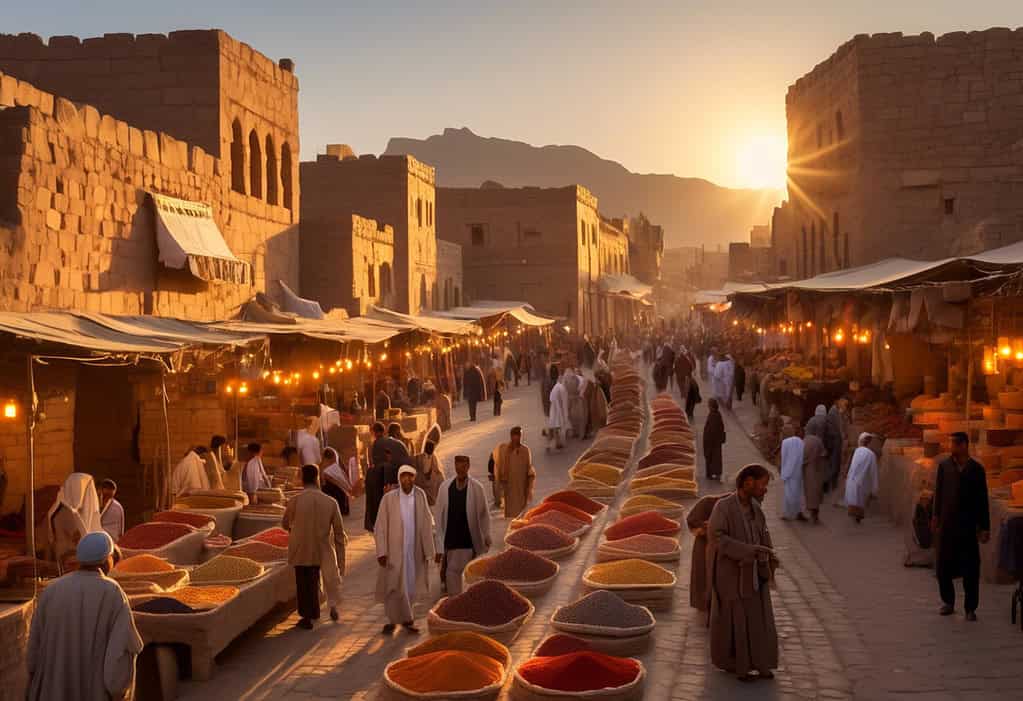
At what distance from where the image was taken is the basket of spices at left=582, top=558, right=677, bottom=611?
957 centimetres

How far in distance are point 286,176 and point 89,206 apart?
30.3ft

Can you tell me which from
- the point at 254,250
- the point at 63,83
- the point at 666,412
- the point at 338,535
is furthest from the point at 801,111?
the point at 338,535

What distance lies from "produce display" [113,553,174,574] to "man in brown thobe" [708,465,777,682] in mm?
4396

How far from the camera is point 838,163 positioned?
26672 millimetres

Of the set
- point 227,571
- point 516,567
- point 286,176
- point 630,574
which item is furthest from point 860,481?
point 286,176

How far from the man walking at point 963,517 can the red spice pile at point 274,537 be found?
18.6ft

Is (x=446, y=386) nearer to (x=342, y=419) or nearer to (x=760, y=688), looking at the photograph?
(x=342, y=419)

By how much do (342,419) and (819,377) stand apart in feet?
29.8

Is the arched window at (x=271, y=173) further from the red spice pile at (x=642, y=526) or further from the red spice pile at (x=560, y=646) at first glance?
the red spice pile at (x=560, y=646)

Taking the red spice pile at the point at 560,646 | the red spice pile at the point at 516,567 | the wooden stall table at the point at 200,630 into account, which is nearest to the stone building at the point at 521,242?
the red spice pile at the point at 516,567

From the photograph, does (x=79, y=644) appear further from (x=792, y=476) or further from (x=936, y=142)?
(x=936, y=142)

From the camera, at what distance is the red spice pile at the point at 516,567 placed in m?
10.2

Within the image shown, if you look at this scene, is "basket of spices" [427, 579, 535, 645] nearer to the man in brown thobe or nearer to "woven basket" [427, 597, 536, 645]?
"woven basket" [427, 597, 536, 645]

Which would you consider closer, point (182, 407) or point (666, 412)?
point (182, 407)
